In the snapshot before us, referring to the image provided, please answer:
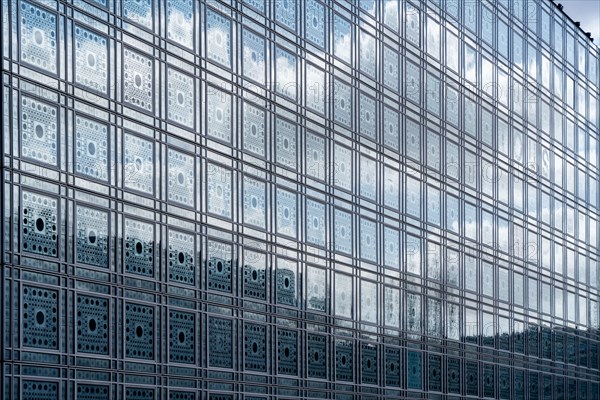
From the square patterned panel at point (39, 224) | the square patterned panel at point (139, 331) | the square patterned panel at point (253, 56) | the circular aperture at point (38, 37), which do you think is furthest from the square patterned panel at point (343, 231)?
the circular aperture at point (38, 37)

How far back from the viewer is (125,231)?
26047 mm

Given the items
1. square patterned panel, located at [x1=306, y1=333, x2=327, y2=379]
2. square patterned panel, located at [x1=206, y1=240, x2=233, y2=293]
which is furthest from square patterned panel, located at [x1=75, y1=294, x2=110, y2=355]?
square patterned panel, located at [x1=306, y1=333, x2=327, y2=379]

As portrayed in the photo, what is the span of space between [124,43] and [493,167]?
22.0 metres

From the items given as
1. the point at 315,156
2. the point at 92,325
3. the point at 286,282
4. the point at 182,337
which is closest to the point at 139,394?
the point at 182,337

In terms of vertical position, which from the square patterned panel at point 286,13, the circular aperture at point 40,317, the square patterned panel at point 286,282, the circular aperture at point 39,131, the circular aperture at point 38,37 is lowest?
the circular aperture at point 40,317

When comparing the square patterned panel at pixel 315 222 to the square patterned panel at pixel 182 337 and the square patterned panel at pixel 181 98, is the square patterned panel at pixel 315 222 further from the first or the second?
the square patterned panel at pixel 182 337

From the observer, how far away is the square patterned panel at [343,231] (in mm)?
34438

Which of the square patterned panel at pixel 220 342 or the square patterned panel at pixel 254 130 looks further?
the square patterned panel at pixel 254 130

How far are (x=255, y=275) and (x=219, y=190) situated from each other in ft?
8.34

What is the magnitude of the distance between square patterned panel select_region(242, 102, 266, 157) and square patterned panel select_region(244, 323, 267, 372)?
4.47m

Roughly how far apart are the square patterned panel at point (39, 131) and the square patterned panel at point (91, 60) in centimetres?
119

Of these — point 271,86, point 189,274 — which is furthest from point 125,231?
point 271,86

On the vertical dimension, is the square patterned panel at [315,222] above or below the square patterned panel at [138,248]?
above

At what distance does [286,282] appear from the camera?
31812 mm
